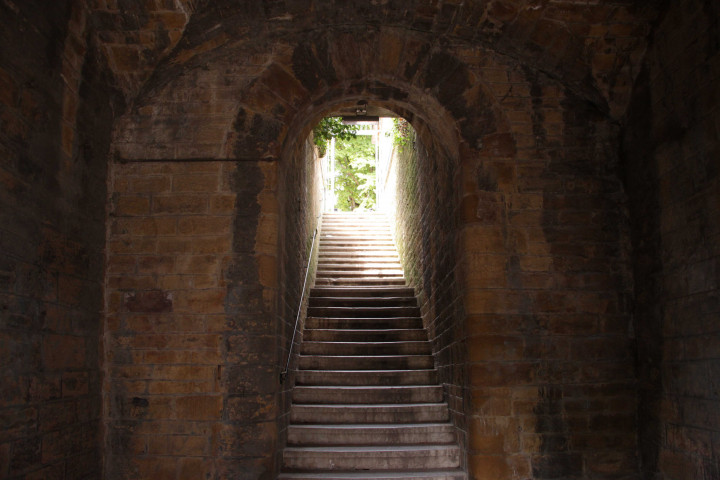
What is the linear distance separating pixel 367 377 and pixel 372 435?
3.04ft

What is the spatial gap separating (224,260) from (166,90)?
143 centimetres

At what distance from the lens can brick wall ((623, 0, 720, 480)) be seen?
11.2 ft

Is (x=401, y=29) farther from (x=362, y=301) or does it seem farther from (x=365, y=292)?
(x=365, y=292)

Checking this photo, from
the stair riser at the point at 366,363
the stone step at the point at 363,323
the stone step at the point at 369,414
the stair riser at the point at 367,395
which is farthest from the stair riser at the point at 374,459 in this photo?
the stone step at the point at 363,323

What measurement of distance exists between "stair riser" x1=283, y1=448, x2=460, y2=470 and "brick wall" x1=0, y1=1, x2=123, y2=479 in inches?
60.2

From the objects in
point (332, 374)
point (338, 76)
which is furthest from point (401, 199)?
point (338, 76)

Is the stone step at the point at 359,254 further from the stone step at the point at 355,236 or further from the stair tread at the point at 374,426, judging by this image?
the stair tread at the point at 374,426

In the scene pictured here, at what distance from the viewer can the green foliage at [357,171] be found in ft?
53.9

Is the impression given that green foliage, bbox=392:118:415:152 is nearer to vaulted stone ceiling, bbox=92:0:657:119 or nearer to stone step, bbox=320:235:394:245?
stone step, bbox=320:235:394:245

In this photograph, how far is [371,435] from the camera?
498cm

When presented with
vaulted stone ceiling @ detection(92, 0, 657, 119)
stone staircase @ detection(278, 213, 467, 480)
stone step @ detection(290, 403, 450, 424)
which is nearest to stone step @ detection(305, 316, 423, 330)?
stone staircase @ detection(278, 213, 467, 480)

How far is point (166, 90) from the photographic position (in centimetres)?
445

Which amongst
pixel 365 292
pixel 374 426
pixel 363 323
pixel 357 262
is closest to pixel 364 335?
pixel 363 323

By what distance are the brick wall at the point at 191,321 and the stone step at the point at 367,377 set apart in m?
1.72
